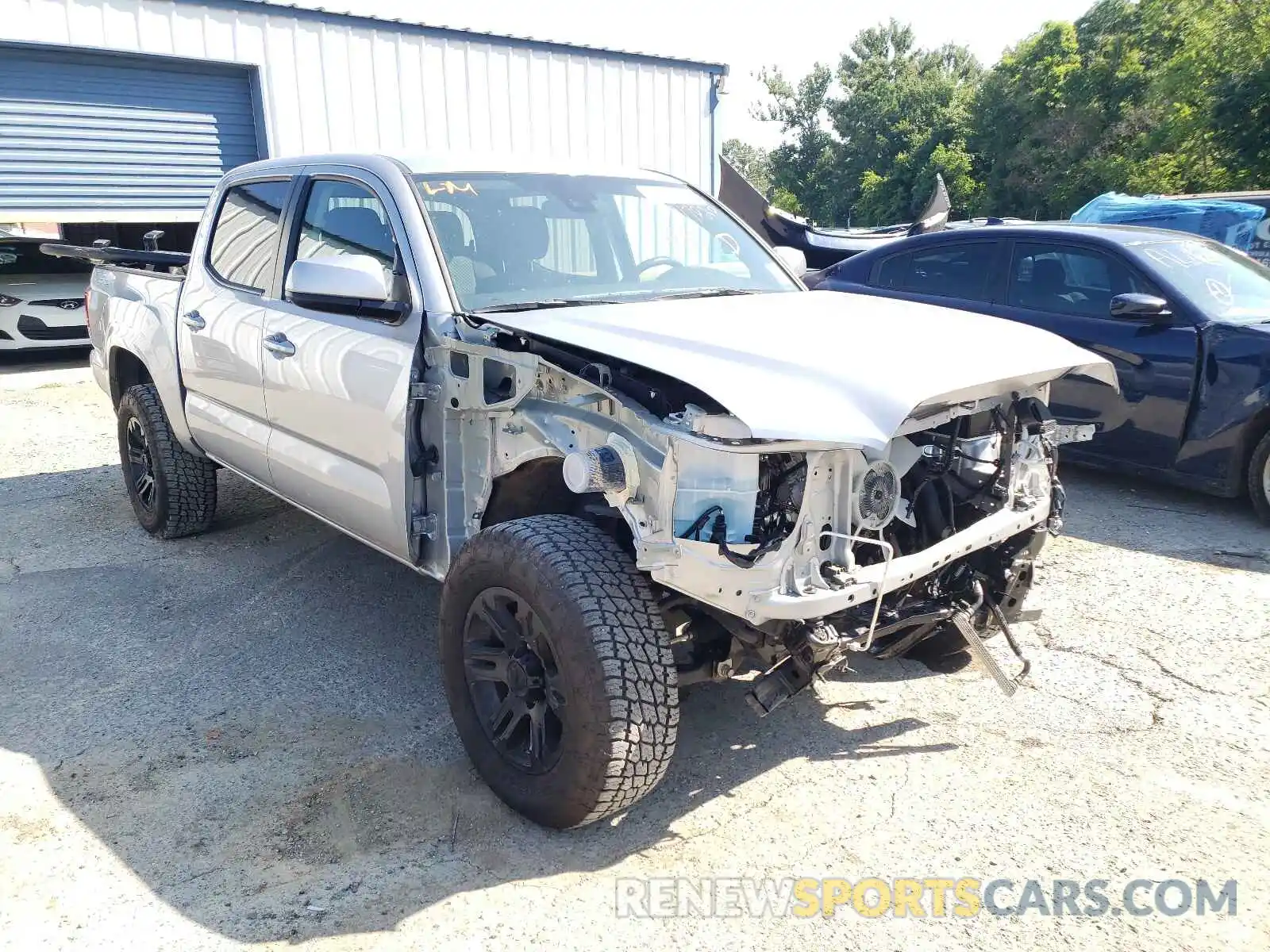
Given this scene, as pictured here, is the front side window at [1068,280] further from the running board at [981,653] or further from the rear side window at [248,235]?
the rear side window at [248,235]

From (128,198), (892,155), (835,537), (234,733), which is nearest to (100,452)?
(234,733)

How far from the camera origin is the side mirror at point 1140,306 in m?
5.57

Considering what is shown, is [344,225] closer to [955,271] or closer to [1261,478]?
[955,271]

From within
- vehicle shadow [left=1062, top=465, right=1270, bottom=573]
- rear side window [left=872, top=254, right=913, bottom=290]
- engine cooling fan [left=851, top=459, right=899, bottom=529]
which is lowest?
vehicle shadow [left=1062, top=465, right=1270, bottom=573]

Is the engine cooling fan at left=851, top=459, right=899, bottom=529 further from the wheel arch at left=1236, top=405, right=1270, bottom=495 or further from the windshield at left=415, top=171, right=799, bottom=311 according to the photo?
the wheel arch at left=1236, top=405, right=1270, bottom=495

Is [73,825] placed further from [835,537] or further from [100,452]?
[100,452]

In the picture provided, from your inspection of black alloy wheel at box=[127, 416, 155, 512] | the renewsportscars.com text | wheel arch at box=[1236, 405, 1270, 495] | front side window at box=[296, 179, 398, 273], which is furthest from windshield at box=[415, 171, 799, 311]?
wheel arch at box=[1236, 405, 1270, 495]

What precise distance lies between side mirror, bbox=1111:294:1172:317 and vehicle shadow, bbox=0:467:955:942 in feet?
9.65

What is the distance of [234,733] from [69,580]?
6.87 feet

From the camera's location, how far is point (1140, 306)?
557cm

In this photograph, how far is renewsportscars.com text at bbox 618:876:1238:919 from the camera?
2531 mm

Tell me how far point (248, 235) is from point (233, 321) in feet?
1.41

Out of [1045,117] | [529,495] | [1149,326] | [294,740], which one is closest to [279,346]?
[529,495]

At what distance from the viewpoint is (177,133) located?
11.9 m
